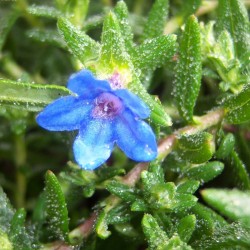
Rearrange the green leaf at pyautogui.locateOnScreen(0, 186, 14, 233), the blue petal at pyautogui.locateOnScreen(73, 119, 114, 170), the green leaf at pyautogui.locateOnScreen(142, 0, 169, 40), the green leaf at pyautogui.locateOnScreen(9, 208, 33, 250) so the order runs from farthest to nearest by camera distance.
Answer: the green leaf at pyautogui.locateOnScreen(142, 0, 169, 40) < the green leaf at pyautogui.locateOnScreen(0, 186, 14, 233) < the green leaf at pyautogui.locateOnScreen(9, 208, 33, 250) < the blue petal at pyautogui.locateOnScreen(73, 119, 114, 170)

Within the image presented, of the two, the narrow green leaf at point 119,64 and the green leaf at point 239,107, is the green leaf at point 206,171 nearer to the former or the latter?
the green leaf at point 239,107

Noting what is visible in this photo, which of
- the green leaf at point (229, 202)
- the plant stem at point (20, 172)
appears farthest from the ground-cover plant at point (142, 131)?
the plant stem at point (20, 172)

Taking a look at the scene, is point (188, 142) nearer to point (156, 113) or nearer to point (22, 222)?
point (156, 113)

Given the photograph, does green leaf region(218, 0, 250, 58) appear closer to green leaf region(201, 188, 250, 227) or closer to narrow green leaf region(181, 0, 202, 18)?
narrow green leaf region(181, 0, 202, 18)

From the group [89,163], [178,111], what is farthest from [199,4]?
[89,163]

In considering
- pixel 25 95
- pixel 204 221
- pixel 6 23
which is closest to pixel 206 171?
pixel 204 221

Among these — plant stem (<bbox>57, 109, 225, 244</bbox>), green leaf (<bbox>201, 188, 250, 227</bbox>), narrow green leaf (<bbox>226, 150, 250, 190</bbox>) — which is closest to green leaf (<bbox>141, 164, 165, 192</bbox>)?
plant stem (<bbox>57, 109, 225, 244</bbox>)
